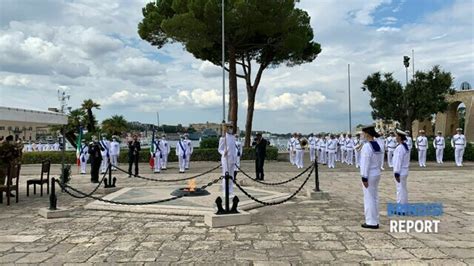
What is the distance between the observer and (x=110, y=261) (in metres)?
5.50

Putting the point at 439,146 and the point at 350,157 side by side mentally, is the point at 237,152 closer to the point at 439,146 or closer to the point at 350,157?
the point at 350,157

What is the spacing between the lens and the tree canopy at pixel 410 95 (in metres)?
33.7

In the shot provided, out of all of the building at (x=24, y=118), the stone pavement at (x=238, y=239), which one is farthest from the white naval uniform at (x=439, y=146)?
the building at (x=24, y=118)

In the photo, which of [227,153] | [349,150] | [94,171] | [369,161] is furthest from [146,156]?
[369,161]

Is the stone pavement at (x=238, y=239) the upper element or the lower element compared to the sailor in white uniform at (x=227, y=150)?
lower

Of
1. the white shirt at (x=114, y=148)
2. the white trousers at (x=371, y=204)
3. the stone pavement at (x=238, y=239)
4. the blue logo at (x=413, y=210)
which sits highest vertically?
the white shirt at (x=114, y=148)

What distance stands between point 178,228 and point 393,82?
31116mm

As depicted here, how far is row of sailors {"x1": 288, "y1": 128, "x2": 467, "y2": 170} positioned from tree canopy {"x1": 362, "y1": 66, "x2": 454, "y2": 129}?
10244 millimetres

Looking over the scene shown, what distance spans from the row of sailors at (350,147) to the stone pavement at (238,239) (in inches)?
486

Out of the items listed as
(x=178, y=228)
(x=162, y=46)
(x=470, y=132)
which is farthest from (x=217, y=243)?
(x=470, y=132)

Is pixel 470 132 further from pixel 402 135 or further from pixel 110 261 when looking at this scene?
pixel 110 261

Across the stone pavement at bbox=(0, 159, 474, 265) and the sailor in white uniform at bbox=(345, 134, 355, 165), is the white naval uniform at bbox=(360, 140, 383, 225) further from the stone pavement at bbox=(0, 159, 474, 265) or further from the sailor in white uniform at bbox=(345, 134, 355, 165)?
the sailor in white uniform at bbox=(345, 134, 355, 165)

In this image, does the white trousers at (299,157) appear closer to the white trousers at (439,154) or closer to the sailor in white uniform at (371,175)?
the white trousers at (439,154)

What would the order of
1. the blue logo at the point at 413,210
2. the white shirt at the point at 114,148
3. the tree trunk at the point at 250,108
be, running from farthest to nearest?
the tree trunk at the point at 250,108, the white shirt at the point at 114,148, the blue logo at the point at 413,210
